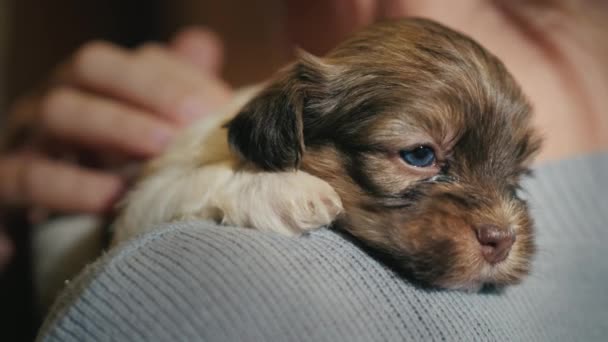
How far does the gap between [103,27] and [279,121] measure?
→ 3.92 meters

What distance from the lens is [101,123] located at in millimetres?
2352

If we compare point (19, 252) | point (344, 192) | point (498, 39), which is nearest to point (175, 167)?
point (344, 192)

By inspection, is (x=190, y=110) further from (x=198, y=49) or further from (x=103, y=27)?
(x=103, y=27)

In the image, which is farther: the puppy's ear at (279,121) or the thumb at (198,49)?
the thumb at (198,49)

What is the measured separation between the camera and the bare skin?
1823 mm

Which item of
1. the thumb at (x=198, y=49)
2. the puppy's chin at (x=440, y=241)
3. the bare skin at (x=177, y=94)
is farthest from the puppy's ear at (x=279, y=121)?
the thumb at (x=198, y=49)

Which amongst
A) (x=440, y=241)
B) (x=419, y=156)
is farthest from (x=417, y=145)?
(x=440, y=241)

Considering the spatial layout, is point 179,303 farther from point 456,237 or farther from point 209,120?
point 209,120

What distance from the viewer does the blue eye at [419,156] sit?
128cm

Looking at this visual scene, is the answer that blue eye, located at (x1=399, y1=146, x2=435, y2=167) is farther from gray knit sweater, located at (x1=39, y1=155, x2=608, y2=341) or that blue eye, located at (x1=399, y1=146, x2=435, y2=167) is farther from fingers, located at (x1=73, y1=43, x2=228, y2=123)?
fingers, located at (x1=73, y1=43, x2=228, y2=123)

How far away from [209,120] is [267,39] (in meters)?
2.34

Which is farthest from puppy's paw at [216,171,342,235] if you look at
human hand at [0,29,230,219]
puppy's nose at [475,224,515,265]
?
human hand at [0,29,230,219]

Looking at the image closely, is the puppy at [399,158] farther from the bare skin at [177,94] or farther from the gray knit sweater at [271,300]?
the bare skin at [177,94]

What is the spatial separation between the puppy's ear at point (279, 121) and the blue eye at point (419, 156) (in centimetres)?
23
